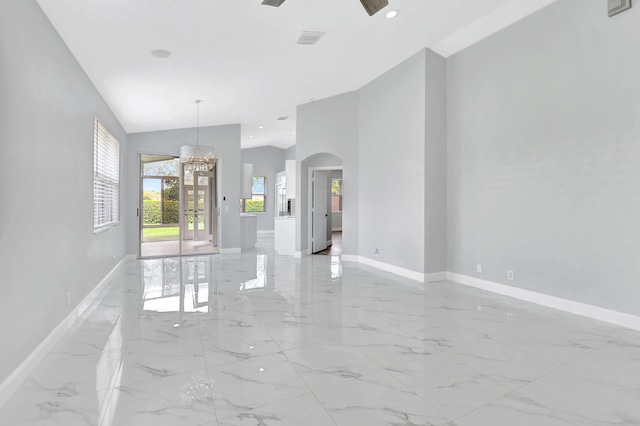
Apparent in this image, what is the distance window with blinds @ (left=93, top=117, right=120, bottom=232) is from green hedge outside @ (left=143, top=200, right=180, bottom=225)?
7.28m

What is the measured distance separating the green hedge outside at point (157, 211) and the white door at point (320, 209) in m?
7.01

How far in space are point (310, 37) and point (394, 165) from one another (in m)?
2.74

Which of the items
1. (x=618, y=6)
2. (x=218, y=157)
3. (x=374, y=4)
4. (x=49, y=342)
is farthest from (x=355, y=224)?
(x=49, y=342)

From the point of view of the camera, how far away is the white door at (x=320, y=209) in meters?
9.09

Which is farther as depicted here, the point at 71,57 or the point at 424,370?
the point at 71,57

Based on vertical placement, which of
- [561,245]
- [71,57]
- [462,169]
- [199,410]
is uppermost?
[71,57]

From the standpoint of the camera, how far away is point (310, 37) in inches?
183

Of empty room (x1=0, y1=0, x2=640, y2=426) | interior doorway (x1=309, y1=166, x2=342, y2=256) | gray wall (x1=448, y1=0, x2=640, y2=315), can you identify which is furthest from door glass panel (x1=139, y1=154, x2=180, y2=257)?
gray wall (x1=448, y1=0, x2=640, y2=315)

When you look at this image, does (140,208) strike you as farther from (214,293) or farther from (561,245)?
(561,245)

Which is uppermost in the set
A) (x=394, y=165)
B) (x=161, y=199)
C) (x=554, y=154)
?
(x=394, y=165)

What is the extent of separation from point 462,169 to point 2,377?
5622 millimetres

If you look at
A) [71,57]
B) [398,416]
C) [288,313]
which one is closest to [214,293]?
[288,313]

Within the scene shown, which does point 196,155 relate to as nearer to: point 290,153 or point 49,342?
point 49,342

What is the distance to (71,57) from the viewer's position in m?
3.91
